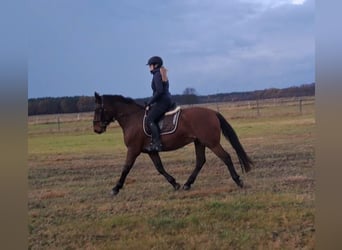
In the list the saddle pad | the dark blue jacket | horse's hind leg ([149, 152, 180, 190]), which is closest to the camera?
the dark blue jacket

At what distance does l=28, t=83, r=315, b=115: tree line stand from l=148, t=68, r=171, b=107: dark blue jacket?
63mm

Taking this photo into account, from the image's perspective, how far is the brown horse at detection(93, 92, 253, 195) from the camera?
14.7 feet

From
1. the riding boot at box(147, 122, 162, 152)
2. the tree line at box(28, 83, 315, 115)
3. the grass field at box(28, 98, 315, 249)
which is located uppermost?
the tree line at box(28, 83, 315, 115)

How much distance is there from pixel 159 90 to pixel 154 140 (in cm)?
45

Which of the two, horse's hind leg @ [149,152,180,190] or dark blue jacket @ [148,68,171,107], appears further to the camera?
horse's hind leg @ [149,152,180,190]

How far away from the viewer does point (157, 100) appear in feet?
14.6

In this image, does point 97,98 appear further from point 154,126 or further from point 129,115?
point 154,126

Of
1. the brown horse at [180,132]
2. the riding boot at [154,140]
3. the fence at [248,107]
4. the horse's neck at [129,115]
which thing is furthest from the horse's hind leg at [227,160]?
the horse's neck at [129,115]

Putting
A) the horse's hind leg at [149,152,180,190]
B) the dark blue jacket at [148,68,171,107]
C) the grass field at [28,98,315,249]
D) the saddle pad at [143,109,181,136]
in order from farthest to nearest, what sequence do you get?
the saddle pad at [143,109,181,136] → the horse's hind leg at [149,152,180,190] → the dark blue jacket at [148,68,171,107] → the grass field at [28,98,315,249]

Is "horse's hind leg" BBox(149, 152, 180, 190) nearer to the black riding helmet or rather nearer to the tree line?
the tree line

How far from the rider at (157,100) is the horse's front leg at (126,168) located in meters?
0.15

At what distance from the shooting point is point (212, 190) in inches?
176

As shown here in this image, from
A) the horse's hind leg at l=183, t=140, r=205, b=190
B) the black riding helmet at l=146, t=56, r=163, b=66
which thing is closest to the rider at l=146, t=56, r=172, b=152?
the black riding helmet at l=146, t=56, r=163, b=66

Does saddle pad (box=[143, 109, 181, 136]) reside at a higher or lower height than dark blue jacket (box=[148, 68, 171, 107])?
lower
